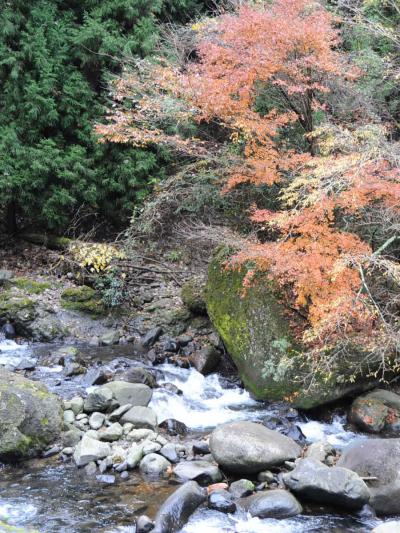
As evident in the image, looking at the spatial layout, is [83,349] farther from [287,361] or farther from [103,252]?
[287,361]

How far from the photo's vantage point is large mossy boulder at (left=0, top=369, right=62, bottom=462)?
6613 mm

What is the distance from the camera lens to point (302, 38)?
8.70m

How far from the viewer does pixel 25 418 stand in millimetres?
6898

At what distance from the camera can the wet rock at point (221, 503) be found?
574 centimetres

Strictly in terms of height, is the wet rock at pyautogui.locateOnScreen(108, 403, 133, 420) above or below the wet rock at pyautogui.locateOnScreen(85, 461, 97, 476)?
below

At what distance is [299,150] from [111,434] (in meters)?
6.36

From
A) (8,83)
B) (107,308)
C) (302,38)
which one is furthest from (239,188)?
(8,83)

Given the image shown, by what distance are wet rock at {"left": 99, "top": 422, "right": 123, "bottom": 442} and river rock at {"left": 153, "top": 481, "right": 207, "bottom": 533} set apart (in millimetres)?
1725

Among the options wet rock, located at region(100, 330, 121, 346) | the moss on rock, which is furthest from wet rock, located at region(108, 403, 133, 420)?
the moss on rock

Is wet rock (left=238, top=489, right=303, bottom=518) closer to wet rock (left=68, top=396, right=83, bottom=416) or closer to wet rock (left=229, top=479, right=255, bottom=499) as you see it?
wet rock (left=229, top=479, right=255, bottom=499)

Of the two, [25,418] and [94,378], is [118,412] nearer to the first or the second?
[94,378]

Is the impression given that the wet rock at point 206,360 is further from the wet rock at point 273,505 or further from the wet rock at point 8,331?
the wet rock at point 273,505

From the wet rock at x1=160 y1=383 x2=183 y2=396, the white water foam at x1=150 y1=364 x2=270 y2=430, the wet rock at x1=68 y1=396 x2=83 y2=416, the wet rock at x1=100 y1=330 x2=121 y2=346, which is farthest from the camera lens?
the wet rock at x1=100 y1=330 x2=121 y2=346

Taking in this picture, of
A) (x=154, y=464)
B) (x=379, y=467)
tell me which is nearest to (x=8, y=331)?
(x=154, y=464)
